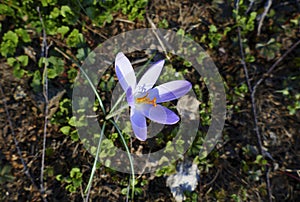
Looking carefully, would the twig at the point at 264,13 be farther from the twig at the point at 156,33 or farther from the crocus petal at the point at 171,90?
the crocus petal at the point at 171,90

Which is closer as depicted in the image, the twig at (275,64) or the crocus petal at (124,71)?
the crocus petal at (124,71)

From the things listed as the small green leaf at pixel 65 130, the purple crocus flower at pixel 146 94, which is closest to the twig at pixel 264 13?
the purple crocus flower at pixel 146 94

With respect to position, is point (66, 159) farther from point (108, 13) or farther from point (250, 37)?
point (250, 37)

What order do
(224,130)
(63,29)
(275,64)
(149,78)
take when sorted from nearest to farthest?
1. (149,78)
2. (63,29)
3. (224,130)
4. (275,64)

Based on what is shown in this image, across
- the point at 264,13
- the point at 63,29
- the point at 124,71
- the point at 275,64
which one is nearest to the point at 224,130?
the point at 275,64

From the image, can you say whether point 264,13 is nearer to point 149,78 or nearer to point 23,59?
point 149,78
